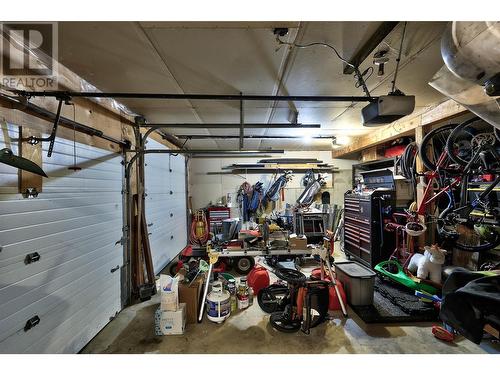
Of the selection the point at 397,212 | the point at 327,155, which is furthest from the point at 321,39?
the point at 327,155

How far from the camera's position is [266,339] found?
6.93 feet

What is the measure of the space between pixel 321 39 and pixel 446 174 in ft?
9.05

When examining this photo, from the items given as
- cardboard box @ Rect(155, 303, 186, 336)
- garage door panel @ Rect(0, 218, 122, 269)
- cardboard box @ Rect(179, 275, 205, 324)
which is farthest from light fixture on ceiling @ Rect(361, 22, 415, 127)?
garage door panel @ Rect(0, 218, 122, 269)

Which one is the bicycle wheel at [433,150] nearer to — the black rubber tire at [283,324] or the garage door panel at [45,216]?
the black rubber tire at [283,324]

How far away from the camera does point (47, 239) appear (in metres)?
1.67

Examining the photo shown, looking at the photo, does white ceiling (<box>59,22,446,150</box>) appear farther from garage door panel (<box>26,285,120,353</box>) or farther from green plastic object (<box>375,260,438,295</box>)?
green plastic object (<box>375,260,438,295</box>)

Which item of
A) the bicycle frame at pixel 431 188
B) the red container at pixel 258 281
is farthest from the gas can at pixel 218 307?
the bicycle frame at pixel 431 188

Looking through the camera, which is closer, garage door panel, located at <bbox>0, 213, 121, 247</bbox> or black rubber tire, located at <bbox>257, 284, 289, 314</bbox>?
garage door panel, located at <bbox>0, 213, 121, 247</bbox>

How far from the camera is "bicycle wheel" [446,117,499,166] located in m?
2.57

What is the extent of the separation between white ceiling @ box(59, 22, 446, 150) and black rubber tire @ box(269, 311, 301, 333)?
2440 mm

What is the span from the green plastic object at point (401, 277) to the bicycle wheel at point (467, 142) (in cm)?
157

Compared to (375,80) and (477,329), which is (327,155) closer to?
(375,80)

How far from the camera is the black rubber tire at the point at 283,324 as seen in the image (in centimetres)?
220

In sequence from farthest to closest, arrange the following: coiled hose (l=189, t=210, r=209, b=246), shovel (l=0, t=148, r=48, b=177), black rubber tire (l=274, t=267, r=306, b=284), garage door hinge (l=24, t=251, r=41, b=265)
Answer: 1. coiled hose (l=189, t=210, r=209, b=246)
2. black rubber tire (l=274, t=267, r=306, b=284)
3. garage door hinge (l=24, t=251, r=41, b=265)
4. shovel (l=0, t=148, r=48, b=177)
